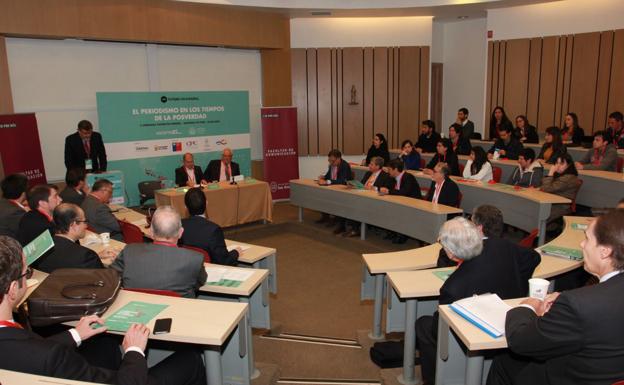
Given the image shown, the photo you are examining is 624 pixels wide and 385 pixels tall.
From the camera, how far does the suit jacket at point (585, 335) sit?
1.96m

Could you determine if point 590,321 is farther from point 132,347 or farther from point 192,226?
point 192,226

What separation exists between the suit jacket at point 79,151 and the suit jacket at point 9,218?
301 cm

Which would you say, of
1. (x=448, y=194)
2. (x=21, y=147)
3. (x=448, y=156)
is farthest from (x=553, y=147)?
(x=21, y=147)

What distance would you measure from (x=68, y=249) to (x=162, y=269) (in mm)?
782

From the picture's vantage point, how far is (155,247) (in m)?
3.10

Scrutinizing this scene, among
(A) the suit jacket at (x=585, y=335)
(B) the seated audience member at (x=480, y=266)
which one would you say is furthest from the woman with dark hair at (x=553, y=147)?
(A) the suit jacket at (x=585, y=335)

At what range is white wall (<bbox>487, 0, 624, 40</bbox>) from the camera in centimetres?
909

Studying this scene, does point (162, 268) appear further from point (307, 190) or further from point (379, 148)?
point (379, 148)

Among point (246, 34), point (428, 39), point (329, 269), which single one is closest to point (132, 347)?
point (329, 269)

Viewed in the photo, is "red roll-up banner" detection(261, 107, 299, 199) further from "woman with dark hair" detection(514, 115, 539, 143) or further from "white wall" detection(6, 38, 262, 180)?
"woman with dark hair" detection(514, 115, 539, 143)

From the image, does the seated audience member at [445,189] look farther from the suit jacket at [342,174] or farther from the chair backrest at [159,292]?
the chair backrest at [159,292]

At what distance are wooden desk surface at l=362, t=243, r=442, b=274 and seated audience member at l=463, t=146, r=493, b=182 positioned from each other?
339 cm

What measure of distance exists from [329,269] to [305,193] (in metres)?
2.19

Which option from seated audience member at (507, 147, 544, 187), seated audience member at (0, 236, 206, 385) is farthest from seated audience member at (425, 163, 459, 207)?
seated audience member at (0, 236, 206, 385)
